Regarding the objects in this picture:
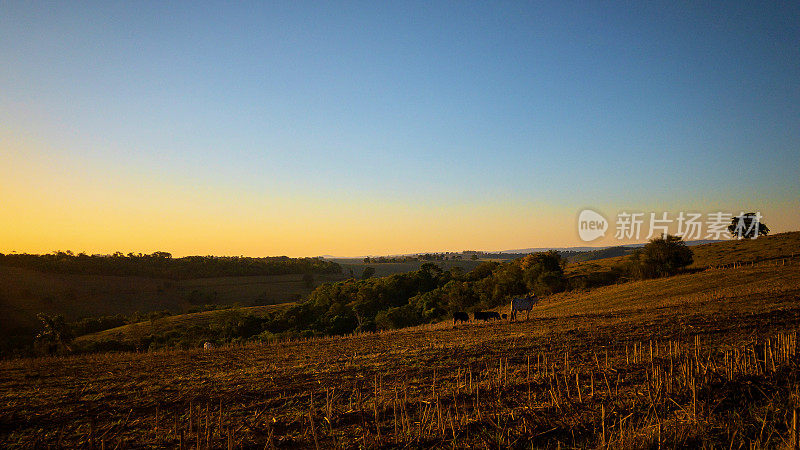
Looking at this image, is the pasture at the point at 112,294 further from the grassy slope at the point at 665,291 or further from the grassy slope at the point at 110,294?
the grassy slope at the point at 665,291

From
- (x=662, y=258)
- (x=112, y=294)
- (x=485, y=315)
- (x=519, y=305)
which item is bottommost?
(x=112, y=294)

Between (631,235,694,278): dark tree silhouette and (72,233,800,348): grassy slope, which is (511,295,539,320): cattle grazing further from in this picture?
(631,235,694,278): dark tree silhouette

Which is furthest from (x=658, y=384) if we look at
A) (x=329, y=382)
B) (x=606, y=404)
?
(x=329, y=382)

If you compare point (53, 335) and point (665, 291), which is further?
point (53, 335)

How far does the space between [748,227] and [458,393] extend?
115737 mm

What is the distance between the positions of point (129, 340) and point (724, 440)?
56508 mm

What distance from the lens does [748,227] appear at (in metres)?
89.8

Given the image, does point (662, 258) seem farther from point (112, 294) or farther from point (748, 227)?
point (112, 294)

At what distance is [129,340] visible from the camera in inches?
1809

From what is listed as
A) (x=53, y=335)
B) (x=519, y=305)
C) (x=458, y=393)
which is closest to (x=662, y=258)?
(x=519, y=305)

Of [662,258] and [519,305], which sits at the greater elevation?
[662,258]

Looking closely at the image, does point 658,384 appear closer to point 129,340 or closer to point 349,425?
point 349,425

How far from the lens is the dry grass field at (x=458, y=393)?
600cm

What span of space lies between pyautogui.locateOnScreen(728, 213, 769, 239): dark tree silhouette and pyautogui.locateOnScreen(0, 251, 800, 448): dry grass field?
308 ft
